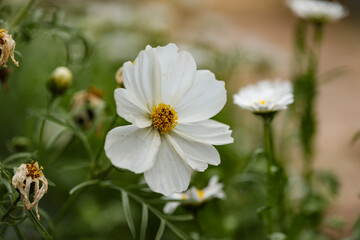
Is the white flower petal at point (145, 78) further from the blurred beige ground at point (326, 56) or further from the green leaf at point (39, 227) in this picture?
the blurred beige ground at point (326, 56)

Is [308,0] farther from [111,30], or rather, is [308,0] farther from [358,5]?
[358,5]

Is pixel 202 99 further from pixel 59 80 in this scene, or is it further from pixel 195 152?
pixel 59 80

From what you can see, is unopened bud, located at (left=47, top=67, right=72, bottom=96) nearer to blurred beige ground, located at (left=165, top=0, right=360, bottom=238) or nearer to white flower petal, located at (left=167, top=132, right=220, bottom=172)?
white flower petal, located at (left=167, top=132, right=220, bottom=172)

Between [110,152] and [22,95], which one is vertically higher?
[110,152]

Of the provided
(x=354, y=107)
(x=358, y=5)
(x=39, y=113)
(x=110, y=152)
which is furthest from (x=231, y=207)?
(x=358, y=5)

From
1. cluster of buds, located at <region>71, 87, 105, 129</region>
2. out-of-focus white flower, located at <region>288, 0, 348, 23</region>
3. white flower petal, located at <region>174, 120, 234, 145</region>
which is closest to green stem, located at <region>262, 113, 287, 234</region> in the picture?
white flower petal, located at <region>174, 120, 234, 145</region>

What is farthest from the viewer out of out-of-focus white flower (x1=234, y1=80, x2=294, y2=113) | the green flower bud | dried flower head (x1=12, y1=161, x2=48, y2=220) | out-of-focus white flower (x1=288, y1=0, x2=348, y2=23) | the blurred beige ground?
the blurred beige ground

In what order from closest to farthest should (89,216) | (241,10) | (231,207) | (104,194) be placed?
(89,216)
(231,207)
(104,194)
(241,10)
